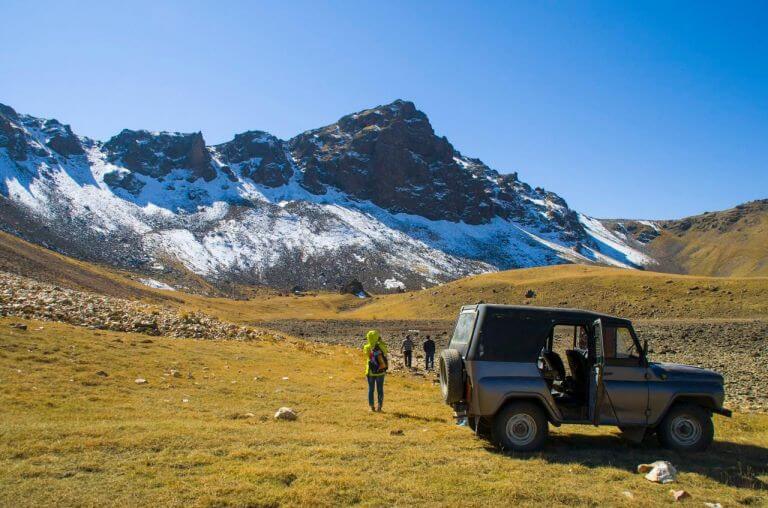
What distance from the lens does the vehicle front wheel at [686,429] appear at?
10297mm

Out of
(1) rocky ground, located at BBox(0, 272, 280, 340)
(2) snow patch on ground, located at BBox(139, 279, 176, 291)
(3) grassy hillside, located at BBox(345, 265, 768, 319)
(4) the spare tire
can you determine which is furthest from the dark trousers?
(2) snow patch on ground, located at BBox(139, 279, 176, 291)

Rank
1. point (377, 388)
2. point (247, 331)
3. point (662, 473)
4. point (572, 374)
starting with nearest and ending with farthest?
1. point (662, 473)
2. point (572, 374)
3. point (377, 388)
4. point (247, 331)

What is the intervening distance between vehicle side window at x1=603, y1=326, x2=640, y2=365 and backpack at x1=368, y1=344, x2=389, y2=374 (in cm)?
611

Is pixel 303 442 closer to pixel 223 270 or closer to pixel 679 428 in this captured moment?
pixel 679 428

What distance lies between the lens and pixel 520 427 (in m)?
9.94

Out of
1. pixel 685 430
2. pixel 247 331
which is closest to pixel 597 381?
pixel 685 430

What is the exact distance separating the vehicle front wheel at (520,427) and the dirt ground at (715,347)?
993 centimetres

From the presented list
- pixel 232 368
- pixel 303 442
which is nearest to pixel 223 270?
pixel 232 368

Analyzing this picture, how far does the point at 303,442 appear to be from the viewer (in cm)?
975

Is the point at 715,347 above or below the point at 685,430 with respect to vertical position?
above

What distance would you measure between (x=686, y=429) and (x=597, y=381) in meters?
2.31

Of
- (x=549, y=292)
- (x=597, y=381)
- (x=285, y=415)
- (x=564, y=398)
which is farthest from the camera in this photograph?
(x=549, y=292)

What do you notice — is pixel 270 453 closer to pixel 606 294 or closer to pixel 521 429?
pixel 521 429

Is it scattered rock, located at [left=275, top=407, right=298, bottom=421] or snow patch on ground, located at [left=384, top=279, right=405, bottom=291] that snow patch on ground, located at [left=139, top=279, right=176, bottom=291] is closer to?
snow patch on ground, located at [left=384, top=279, right=405, bottom=291]
